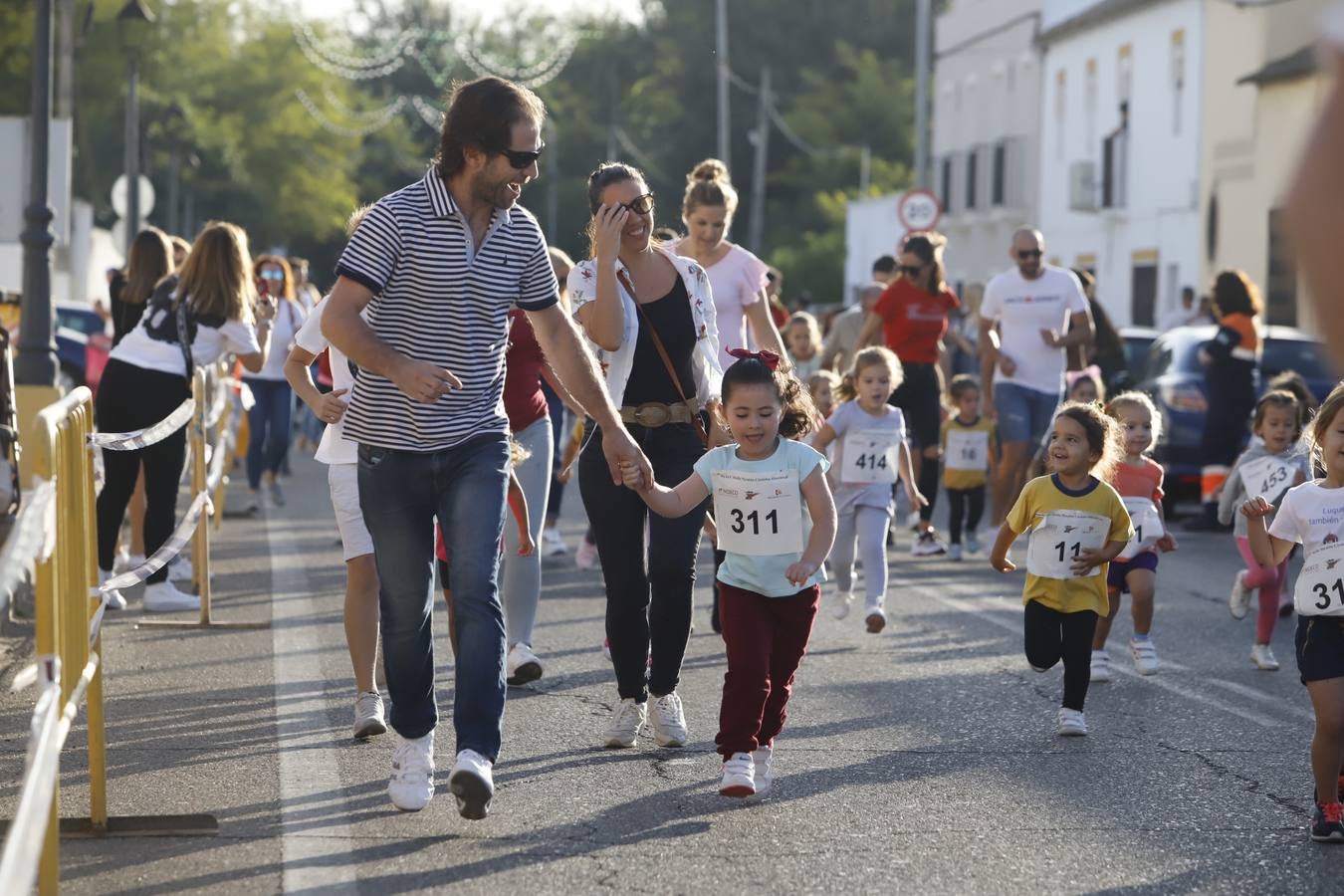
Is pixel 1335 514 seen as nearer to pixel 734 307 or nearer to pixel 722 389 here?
pixel 722 389

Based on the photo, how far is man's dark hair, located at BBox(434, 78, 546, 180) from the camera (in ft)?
19.0

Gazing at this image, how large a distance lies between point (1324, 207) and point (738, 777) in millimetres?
4412

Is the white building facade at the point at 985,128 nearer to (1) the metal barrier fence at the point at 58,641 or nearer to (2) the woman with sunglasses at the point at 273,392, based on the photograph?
(2) the woman with sunglasses at the point at 273,392

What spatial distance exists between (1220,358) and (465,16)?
98.3 meters

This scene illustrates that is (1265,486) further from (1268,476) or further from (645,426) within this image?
(645,426)

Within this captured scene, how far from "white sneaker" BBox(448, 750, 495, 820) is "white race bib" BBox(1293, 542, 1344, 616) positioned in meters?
2.26

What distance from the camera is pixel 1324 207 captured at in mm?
2133

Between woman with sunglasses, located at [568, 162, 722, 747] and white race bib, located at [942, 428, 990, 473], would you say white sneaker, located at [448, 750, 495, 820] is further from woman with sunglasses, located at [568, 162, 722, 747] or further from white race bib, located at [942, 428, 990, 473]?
white race bib, located at [942, 428, 990, 473]

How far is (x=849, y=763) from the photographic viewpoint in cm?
711

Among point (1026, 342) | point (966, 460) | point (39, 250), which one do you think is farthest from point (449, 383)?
point (39, 250)

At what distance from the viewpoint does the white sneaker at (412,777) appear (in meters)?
5.93

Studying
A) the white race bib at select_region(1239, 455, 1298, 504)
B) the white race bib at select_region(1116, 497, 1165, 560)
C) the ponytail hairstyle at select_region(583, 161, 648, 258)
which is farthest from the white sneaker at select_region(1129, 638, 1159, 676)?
the ponytail hairstyle at select_region(583, 161, 648, 258)

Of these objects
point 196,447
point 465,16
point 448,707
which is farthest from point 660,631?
point 465,16

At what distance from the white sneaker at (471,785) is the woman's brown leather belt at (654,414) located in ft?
6.01
